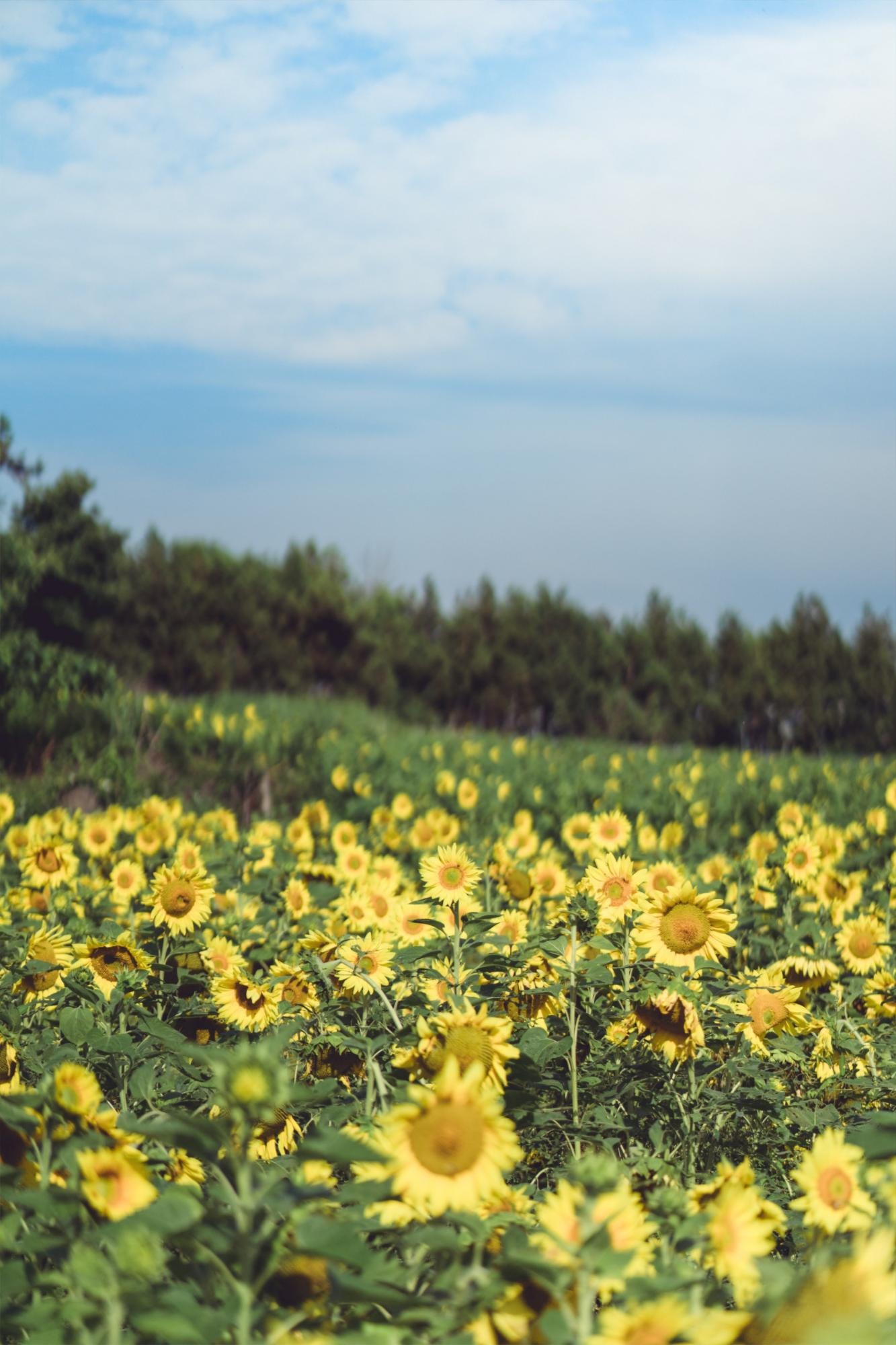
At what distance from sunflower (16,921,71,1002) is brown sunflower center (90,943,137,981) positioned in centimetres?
13

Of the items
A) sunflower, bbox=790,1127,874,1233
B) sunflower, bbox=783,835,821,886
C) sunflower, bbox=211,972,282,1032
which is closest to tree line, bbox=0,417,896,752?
sunflower, bbox=783,835,821,886

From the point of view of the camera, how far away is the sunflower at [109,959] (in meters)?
3.25

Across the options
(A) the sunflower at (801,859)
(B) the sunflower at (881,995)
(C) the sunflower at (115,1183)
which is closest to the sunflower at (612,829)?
(A) the sunflower at (801,859)

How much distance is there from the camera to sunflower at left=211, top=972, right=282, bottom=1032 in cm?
312

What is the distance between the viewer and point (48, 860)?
5.05 m

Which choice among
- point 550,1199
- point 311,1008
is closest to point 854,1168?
point 550,1199

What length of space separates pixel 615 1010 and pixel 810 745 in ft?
79.9

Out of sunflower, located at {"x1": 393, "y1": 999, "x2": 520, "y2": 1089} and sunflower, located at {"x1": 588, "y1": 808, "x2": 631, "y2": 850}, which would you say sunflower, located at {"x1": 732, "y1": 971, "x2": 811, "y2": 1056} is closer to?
sunflower, located at {"x1": 588, "y1": 808, "x2": 631, "y2": 850}

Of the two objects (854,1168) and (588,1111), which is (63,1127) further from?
(588,1111)

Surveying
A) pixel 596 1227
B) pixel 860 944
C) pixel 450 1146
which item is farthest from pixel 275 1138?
pixel 860 944

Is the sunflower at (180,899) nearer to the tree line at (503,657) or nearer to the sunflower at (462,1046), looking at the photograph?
the sunflower at (462,1046)

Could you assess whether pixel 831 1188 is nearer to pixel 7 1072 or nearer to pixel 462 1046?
pixel 462 1046

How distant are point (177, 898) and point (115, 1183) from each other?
5.95 feet

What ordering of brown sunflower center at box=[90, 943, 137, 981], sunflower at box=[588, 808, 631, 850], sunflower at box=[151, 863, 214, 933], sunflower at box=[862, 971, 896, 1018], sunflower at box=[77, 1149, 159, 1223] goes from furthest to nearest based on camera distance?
sunflower at box=[588, 808, 631, 850], sunflower at box=[862, 971, 896, 1018], sunflower at box=[151, 863, 214, 933], brown sunflower center at box=[90, 943, 137, 981], sunflower at box=[77, 1149, 159, 1223]
